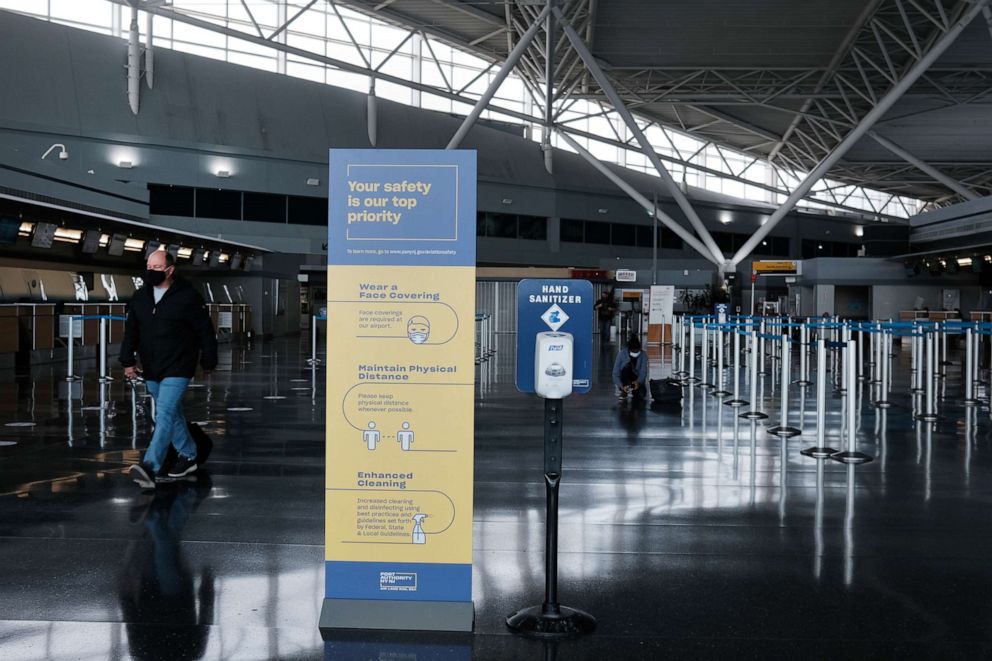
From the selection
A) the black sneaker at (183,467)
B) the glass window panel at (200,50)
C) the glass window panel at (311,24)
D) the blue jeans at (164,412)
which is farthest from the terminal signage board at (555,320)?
the glass window panel at (311,24)

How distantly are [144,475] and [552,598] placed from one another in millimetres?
4239

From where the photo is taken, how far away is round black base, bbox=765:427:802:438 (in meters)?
11.2

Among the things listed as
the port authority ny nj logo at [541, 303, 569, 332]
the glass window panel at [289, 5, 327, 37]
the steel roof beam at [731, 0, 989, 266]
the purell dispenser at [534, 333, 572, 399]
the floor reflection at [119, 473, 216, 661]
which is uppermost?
the glass window panel at [289, 5, 327, 37]

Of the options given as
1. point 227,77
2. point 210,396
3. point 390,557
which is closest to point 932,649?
point 390,557

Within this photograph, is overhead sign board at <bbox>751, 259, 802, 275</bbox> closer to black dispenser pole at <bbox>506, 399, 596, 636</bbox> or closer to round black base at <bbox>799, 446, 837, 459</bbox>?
round black base at <bbox>799, 446, 837, 459</bbox>

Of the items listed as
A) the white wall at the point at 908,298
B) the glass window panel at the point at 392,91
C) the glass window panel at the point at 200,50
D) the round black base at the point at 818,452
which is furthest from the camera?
the glass window panel at the point at 392,91

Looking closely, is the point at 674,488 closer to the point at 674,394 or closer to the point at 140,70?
the point at 674,394

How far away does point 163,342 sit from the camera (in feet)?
24.7

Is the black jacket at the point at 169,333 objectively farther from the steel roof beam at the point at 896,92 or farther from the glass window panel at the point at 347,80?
the glass window panel at the point at 347,80

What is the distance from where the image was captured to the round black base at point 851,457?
927 centimetres

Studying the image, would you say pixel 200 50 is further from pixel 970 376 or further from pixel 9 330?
pixel 970 376

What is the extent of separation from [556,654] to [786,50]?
39287mm

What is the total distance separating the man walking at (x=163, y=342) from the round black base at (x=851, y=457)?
595cm

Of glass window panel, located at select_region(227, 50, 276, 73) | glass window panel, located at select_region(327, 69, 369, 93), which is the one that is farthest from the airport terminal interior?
glass window panel, located at select_region(327, 69, 369, 93)
